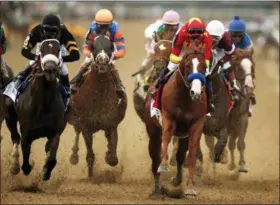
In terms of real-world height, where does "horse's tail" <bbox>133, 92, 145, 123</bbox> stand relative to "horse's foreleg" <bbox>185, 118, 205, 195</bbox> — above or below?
above

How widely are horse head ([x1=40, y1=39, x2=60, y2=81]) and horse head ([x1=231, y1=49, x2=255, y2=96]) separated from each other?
170 inches

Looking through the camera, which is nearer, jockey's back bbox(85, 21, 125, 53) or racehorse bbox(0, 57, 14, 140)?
racehorse bbox(0, 57, 14, 140)

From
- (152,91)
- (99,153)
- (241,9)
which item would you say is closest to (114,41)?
(152,91)

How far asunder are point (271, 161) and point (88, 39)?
17.3 feet

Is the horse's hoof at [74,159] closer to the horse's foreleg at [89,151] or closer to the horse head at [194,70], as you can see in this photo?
the horse's foreleg at [89,151]

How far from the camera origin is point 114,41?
13.4 meters

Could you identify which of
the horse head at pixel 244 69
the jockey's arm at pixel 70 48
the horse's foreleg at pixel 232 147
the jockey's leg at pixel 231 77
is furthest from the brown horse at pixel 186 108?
the horse's foreleg at pixel 232 147

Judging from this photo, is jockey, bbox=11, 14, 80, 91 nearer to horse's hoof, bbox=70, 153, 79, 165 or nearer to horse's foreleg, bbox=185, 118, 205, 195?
horse's foreleg, bbox=185, 118, 205, 195

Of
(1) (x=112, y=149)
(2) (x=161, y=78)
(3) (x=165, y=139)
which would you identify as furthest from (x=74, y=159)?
(3) (x=165, y=139)

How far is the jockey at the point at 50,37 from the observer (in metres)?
11.5

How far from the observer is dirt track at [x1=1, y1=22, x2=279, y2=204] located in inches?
472

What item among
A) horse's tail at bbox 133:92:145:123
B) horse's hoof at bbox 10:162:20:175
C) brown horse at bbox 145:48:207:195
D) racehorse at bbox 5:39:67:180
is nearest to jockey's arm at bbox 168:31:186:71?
brown horse at bbox 145:48:207:195

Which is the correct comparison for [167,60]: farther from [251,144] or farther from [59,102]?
[251,144]

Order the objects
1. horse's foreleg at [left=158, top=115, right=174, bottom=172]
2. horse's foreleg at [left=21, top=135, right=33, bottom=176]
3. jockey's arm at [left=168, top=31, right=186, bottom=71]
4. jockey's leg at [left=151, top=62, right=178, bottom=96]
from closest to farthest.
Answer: horse's foreleg at [left=158, top=115, right=174, bottom=172]
jockey's arm at [left=168, top=31, right=186, bottom=71]
horse's foreleg at [left=21, top=135, right=33, bottom=176]
jockey's leg at [left=151, top=62, right=178, bottom=96]
